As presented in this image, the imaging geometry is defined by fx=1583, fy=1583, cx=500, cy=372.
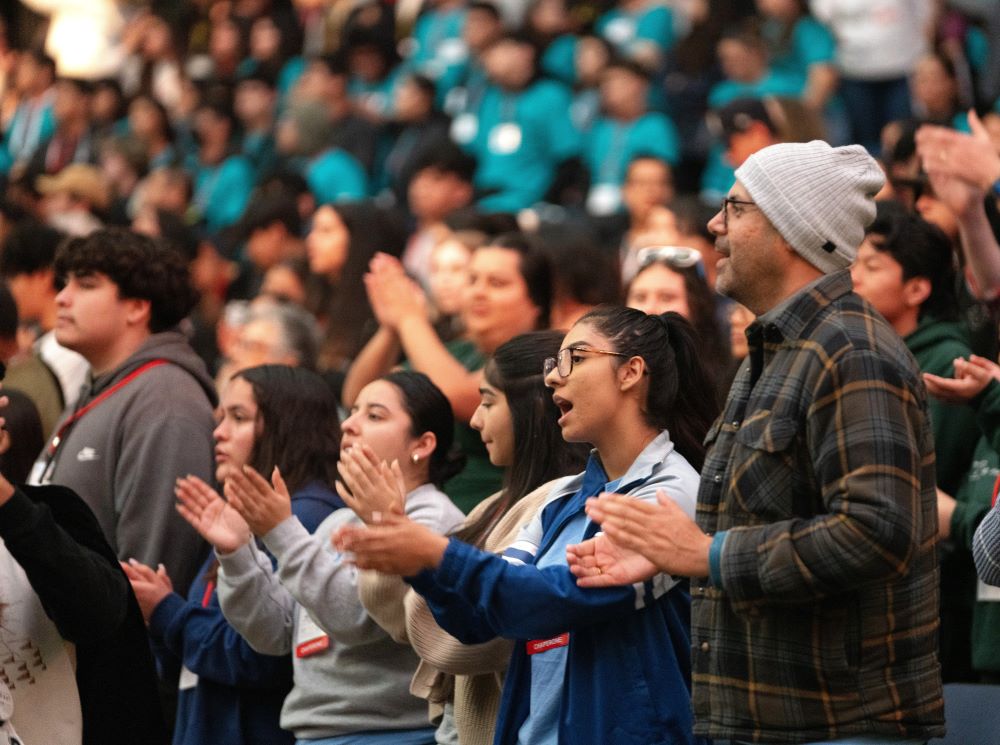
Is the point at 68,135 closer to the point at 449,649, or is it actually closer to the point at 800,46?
the point at 800,46

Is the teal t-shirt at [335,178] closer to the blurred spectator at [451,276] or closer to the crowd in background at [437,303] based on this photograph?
the crowd in background at [437,303]

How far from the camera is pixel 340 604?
397 centimetres

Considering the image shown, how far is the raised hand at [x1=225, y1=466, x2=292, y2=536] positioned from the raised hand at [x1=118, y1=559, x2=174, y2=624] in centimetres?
73

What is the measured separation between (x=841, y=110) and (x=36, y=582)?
7.40m

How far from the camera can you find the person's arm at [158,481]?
4.76 metres

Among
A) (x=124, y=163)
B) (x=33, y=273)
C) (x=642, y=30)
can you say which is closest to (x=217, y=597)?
(x=33, y=273)

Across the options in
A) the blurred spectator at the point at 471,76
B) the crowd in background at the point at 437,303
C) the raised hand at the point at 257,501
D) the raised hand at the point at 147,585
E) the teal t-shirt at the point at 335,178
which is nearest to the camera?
the raised hand at the point at 257,501

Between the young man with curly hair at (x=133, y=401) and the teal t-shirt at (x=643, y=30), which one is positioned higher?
the teal t-shirt at (x=643, y=30)

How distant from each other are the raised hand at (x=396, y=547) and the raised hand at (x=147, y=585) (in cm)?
162

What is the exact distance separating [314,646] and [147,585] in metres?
0.61

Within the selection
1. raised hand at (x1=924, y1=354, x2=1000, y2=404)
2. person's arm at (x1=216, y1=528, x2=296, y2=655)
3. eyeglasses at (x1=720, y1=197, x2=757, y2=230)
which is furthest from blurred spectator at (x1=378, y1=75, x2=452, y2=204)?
eyeglasses at (x1=720, y1=197, x2=757, y2=230)

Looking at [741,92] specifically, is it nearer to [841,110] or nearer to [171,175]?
[841,110]

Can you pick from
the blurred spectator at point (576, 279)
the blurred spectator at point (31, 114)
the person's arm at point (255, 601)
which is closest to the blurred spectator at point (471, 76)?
the blurred spectator at point (31, 114)

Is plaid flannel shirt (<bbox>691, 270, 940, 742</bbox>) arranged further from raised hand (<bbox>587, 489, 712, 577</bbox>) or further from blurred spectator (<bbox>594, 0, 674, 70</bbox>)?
blurred spectator (<bbox>594, 0, 674, 70</bbox>)
